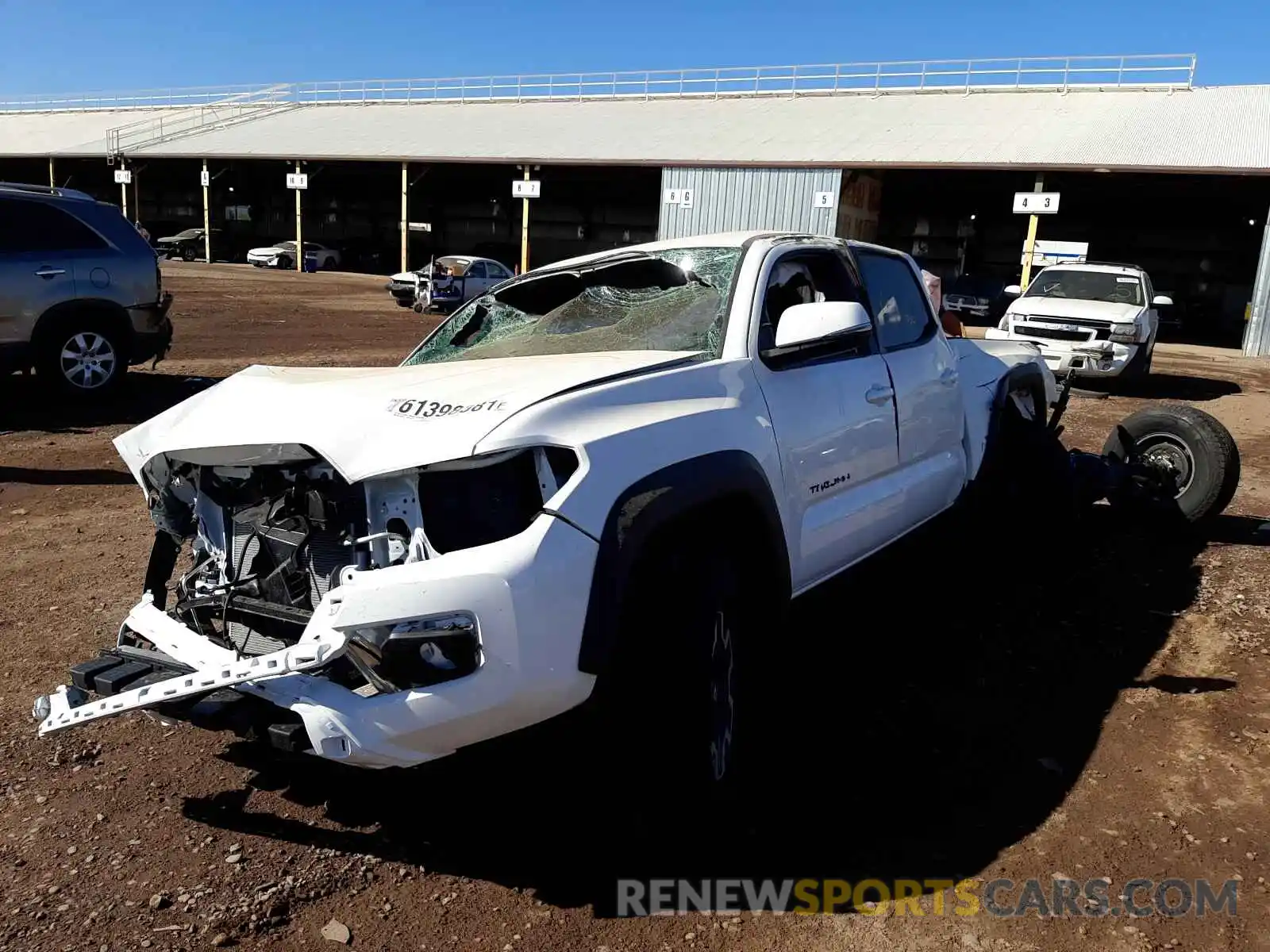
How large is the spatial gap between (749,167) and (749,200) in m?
0.95

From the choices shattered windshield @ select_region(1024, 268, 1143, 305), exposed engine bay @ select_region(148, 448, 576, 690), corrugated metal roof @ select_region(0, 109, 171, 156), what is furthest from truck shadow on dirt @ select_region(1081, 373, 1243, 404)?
corrugated metal roof @ select_region(0, 109, 171, 156)

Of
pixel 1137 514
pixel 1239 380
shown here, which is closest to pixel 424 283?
pixel 1239 380

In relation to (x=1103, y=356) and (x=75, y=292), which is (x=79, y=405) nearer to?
(x=75, y=292)

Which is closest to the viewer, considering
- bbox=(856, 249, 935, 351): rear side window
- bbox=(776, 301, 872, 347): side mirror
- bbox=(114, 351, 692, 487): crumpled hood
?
bbox=(114, 351, 692, 487): crumpled hood

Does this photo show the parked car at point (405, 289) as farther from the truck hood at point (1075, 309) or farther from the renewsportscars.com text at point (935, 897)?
the renewsportscars.com text at point (935, 897)

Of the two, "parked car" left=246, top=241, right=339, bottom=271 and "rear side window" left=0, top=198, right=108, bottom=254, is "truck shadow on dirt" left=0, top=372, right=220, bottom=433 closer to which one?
"rear side window" left=0, top=198, right=108, bottom=254

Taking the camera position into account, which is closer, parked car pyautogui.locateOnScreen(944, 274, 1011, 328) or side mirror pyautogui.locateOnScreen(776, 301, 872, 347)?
side mirror pyautogui.locateOnScreen(776, 301, 872, 347)

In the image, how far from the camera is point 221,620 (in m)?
3.19

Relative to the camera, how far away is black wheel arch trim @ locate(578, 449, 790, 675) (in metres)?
2.69

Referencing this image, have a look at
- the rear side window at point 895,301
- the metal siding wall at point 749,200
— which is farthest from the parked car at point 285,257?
the rear side window at point 895,301

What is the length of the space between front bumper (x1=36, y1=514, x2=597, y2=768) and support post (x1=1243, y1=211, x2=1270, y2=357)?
2709 cm

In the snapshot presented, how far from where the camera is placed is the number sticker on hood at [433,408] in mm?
2867

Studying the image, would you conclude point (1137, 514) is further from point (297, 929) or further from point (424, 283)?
point (424, 283)

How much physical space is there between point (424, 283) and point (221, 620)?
25.1 metres
